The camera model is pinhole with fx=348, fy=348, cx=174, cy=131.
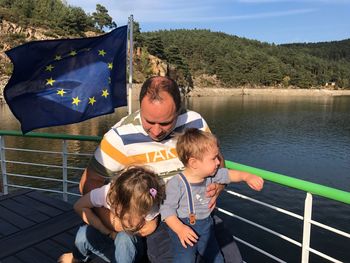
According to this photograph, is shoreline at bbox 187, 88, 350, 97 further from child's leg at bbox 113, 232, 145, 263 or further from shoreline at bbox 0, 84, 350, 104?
child's leg at bbox 113, 232, 145, 263

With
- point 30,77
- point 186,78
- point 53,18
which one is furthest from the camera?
point 186,78

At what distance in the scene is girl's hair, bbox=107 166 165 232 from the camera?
2.22 m

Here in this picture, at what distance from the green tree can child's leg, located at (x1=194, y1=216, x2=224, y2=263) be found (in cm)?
9509

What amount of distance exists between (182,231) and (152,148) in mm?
625

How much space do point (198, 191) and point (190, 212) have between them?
0.50ft

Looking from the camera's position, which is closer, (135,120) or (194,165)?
(194,165)

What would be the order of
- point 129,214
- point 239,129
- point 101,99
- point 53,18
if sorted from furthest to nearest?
point 53,18 → point 239,129 → point 101,99 → point 129,214

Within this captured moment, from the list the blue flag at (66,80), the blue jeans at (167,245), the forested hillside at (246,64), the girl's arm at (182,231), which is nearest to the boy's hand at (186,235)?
the girl's arm at (182,231)

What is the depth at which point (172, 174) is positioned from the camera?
2.59 m

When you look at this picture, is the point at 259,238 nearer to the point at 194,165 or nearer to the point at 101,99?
the point at 101,99

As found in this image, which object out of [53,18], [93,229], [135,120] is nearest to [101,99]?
[135,120]

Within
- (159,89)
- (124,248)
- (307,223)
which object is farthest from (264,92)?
(124,248)

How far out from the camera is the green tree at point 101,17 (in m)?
90.9

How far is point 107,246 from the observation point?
8.65ft
